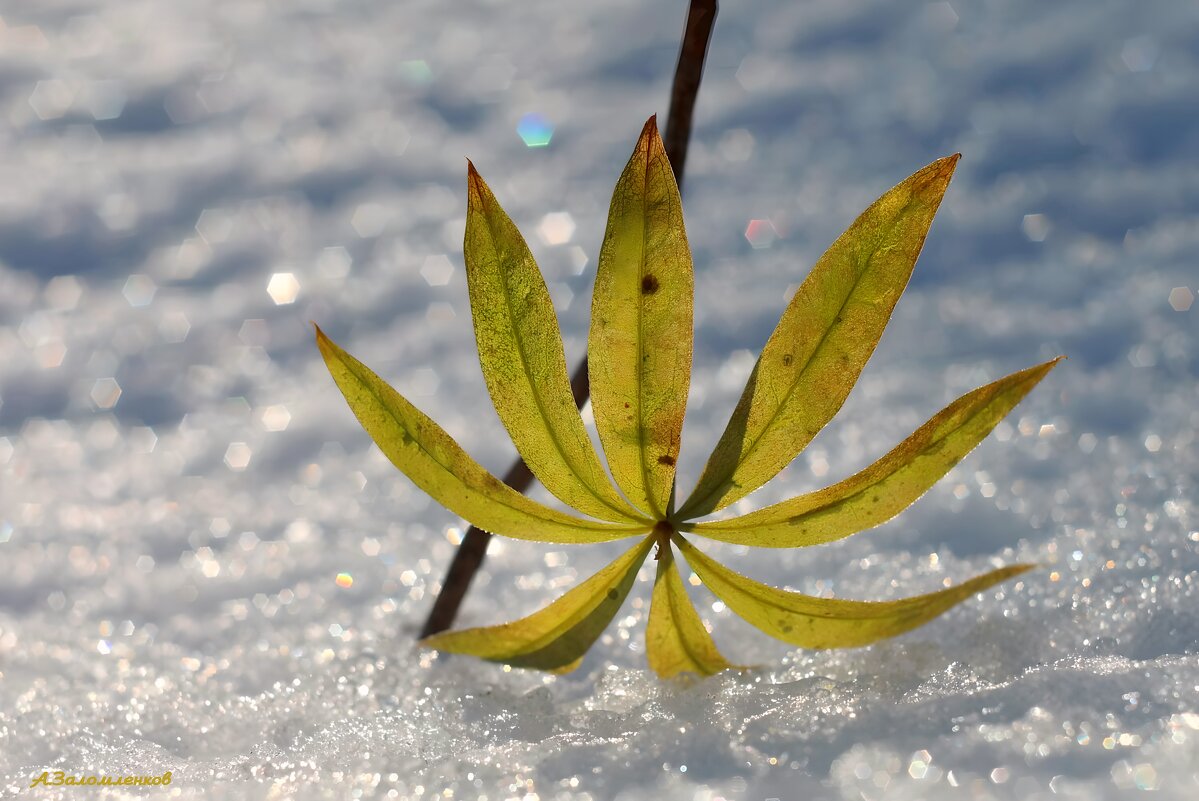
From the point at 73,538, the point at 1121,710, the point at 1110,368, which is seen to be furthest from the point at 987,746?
the point at 73,538

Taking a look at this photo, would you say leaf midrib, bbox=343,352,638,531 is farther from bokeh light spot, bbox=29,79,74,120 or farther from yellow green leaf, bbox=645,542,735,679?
bokeh light spot, bbox=29,79,74,120

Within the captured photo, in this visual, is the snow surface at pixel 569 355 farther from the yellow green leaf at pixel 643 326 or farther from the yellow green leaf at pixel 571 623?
the yellow green leaf at pixel 643 326

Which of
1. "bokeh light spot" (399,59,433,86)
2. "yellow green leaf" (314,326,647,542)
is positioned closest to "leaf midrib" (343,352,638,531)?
"yellow green leaf" (314,326,647,542)

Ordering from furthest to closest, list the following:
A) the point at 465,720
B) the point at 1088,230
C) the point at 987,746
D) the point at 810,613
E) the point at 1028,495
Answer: the point at 1088,230
the point at 1028,495
the point at 465,720
the point at 810,613
the point at 987,746

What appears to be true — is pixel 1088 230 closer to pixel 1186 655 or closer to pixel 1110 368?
pixel 1110 368

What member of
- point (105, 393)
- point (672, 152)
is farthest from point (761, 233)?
point (105, 393)

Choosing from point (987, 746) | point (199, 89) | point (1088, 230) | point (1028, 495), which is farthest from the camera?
point (199, 89)
